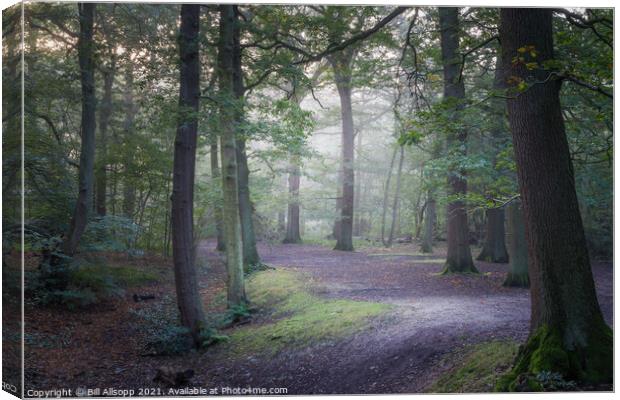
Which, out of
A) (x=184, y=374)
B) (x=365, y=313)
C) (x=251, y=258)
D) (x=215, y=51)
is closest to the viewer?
(x=184, y=374)

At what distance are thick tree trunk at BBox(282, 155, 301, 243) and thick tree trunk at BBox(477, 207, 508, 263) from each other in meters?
3.54

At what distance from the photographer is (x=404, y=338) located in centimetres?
524

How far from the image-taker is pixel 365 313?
6312 mm

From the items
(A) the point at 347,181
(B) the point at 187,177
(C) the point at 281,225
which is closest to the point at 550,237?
(B) the point at 187,177

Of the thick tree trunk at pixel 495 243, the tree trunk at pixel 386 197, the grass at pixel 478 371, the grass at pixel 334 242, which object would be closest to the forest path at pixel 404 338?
the grass at pixel 478 371

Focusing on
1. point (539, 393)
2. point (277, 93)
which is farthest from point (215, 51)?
point (539, 393)

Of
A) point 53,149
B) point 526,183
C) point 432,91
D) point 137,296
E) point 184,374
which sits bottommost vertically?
point 184,374

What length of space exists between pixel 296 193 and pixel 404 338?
502 cm

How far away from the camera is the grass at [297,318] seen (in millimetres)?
5992

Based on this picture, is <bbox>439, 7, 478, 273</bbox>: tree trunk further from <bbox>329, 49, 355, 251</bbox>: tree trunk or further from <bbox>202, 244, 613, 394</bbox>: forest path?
<bbox>329, 49, 355, 251</bbox>: tree trunk

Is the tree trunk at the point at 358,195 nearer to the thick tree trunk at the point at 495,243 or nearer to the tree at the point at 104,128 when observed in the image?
the thick tree trunk at the point at 495,243

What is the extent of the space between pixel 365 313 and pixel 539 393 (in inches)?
106

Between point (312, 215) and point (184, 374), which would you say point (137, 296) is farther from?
point (312, 215)

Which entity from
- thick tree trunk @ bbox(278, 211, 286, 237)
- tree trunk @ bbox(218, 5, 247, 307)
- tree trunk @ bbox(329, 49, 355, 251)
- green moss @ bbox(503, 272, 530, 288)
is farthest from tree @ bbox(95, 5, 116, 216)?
green moss @ bbox(503, 272, 530, 288)
